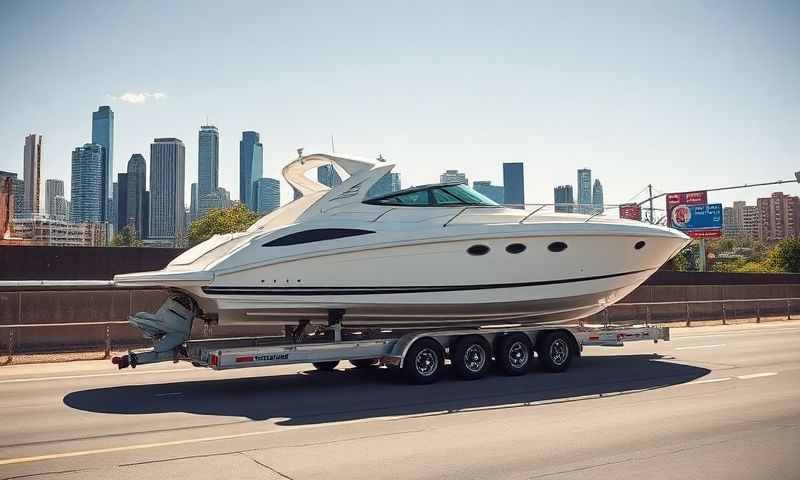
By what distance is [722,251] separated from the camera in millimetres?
176250

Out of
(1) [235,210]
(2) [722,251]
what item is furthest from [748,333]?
(2) [722,251]

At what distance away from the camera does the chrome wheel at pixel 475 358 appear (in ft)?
41.4

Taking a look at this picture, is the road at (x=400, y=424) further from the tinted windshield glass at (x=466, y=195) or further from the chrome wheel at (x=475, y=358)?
the tinted windshield glass at (x=466, y=195)

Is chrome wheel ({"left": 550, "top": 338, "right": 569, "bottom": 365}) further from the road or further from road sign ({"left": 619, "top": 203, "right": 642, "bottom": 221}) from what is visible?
road sign ({"left": 619, "top": 203, "right": 642, "bottom": 221})

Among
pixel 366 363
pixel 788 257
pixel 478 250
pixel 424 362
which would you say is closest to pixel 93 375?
pixel 366 363

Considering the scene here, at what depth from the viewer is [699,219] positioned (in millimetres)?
42188

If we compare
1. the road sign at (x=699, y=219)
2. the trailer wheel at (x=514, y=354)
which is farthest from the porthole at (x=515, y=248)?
the road sign at (x=699, y=219)

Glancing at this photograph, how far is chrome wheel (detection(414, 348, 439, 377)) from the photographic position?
12172 mm

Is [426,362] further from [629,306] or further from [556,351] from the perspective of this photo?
[629,306]

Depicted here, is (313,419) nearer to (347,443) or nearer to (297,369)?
(347,443)

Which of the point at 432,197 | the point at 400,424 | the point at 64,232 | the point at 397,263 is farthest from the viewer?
the point at 64,232

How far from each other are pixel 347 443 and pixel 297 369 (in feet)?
23.4

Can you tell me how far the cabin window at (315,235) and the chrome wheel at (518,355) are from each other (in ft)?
11.5

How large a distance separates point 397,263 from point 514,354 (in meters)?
2.87
